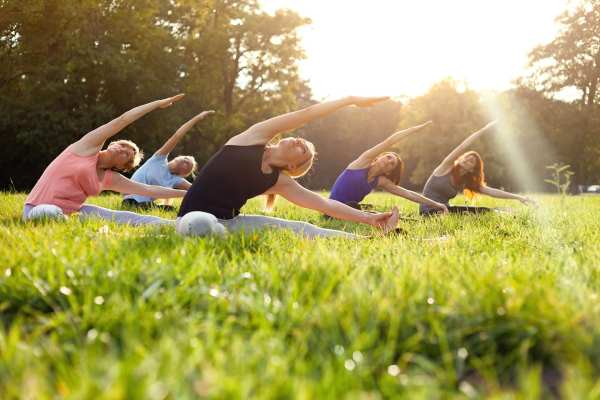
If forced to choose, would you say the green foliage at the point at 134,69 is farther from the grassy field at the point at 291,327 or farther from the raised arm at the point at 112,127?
the grassy field at the point at 291,327

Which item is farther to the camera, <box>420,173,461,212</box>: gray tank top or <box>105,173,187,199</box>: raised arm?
<box>420,173,461,212</box>: gray tank top

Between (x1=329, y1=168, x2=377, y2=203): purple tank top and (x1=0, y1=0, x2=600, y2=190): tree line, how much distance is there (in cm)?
1646

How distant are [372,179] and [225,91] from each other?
2750 centimetres

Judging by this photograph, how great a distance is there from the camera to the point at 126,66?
2597cm

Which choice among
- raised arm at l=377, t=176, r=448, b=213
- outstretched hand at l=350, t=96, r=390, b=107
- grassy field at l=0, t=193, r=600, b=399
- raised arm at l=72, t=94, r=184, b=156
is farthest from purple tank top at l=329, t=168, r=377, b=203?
grassy field at l=0, t=193, r=600, b=399

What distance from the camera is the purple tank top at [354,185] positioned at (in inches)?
342

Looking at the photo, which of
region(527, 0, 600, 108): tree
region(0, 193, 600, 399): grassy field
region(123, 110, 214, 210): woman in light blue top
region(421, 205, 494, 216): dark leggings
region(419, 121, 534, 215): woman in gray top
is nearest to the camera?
region(0, 193, 600, 399): grassy field

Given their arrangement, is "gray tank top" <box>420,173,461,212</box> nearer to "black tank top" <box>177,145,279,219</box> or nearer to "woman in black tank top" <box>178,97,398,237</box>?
"woman in black tank top" <box>178,97,398,237</box>

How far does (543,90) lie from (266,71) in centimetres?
2322

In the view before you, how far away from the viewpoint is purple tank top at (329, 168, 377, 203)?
8.68 meters

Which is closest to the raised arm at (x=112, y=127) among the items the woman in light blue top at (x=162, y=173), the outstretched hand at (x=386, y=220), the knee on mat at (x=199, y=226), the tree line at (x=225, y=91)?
the knee on mat at (x=199, y=226)

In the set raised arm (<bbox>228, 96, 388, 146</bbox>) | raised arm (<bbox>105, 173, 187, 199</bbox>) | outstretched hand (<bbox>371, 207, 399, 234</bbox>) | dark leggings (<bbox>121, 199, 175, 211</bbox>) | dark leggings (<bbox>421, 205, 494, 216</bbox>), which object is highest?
raised arm (<bbox>228, 96, 388, 146</bbox>)

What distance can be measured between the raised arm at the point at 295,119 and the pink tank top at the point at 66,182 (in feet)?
7.42

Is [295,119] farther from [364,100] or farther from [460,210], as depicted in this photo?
[460,210]
